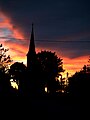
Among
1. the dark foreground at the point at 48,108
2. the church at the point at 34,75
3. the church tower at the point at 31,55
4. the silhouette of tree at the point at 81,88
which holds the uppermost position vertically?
the church tower at the point at 31,55

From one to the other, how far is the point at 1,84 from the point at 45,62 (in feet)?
244

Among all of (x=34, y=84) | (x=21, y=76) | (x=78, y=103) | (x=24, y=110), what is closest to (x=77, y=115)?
(x=78, y=103)

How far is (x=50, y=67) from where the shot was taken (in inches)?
3553

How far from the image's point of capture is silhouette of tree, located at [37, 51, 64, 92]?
294 feet

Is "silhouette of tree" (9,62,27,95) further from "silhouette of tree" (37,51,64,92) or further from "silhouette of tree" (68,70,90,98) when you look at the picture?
A: "silhouette of tree" (68,70,90,98)

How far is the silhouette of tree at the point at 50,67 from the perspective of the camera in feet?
294

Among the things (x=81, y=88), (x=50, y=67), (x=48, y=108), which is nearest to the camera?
(x=48, y=108)

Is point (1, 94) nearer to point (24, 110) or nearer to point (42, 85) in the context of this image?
point (24, 110)

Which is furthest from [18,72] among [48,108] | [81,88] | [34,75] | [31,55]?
[48,108]

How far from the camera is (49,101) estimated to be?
28.8 metres

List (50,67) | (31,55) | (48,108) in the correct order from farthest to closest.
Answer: (31,55) < (50,67) < (48,108)

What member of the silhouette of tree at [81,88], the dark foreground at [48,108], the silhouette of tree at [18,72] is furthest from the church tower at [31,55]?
the dark foreground at [48,108]

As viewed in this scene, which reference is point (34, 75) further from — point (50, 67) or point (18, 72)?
point (18, 72)

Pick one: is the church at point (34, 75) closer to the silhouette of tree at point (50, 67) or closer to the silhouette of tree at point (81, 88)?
the silhouette of tree at point (50, 67)
